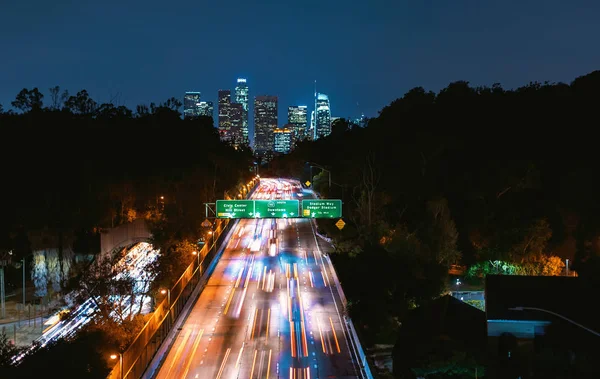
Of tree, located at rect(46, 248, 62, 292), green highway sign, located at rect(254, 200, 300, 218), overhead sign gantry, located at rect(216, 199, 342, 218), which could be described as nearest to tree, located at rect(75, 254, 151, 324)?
overhead sign gantry, located at rect(216, 199, 342, 218)

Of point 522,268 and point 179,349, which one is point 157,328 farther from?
point 522,268

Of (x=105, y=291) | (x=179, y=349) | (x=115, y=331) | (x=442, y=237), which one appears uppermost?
(x=442, y=237)

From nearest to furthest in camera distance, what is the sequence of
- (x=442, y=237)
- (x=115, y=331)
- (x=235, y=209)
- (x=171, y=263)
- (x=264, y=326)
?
(x=115, y=331)
(x=264, y=326)
(x=171, y=263)
(x=235, y=209)
(x=442, y=237)

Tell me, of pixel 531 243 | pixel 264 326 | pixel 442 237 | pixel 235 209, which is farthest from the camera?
pixel 442 237

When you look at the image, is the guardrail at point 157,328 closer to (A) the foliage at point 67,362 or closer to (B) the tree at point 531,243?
(A) the foliage at point 67,362


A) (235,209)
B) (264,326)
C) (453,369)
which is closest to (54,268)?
(235,209)

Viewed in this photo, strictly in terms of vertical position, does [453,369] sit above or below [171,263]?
below

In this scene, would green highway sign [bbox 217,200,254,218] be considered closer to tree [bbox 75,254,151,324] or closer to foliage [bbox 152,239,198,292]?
foliage [bbox 152,239,198,292]

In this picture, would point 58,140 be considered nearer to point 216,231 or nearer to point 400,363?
point 216,231
